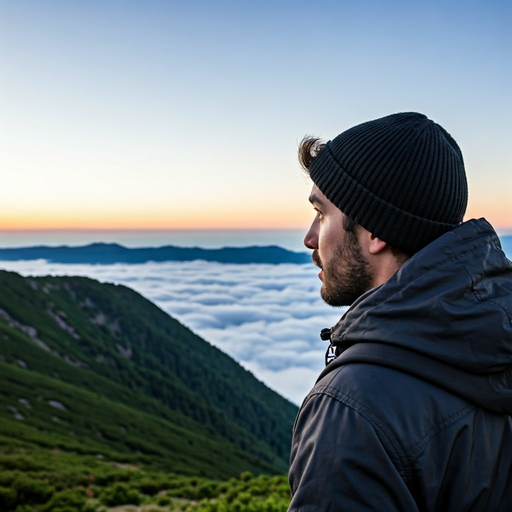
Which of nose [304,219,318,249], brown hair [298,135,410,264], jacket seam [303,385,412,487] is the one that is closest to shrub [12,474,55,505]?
brown hair [298,135,410,264]

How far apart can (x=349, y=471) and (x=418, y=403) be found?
1.25ft

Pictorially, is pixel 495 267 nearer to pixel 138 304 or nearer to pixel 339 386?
pixel 339 386

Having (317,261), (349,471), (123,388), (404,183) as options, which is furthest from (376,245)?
(123,388)

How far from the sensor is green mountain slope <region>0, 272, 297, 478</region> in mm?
74125

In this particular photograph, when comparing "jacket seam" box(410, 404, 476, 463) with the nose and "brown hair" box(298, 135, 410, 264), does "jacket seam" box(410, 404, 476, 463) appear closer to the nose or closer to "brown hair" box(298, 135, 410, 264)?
Answer: the nose

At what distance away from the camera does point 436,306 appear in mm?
2254

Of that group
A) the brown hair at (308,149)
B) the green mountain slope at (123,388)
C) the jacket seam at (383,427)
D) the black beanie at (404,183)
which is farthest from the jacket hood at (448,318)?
the green mountain slope at (123,388)

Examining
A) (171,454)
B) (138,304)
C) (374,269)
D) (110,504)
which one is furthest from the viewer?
(138,304)

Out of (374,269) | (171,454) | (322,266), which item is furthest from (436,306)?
(171,454)

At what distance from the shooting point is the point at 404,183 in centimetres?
295

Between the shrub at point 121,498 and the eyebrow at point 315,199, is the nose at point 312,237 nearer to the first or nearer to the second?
the eyebrow at point 315,199

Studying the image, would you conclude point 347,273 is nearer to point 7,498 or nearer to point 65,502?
point 65,502

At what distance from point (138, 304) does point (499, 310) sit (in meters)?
183

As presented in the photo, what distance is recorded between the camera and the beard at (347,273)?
115 inches
